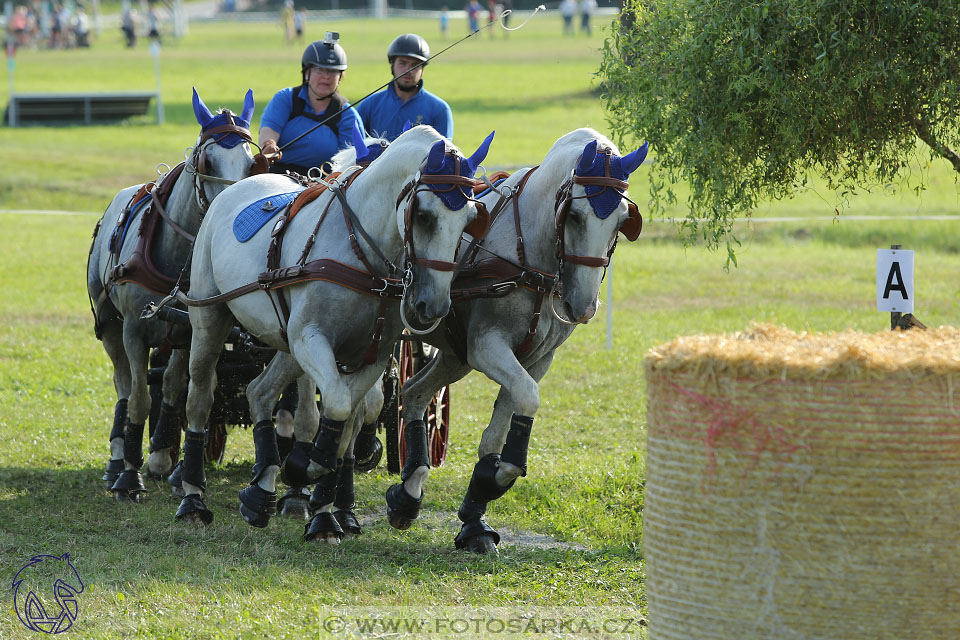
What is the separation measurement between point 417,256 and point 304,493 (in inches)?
92.6

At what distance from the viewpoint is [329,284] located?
5535 mm

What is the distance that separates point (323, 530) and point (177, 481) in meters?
1.61

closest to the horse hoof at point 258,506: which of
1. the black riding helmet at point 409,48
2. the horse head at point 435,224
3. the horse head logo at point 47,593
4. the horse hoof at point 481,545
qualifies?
the horse head logo at point 47,593

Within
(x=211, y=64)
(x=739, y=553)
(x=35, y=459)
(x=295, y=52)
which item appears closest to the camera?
(x=739, y=553)

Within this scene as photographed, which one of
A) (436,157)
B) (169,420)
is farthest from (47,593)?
(436,157)

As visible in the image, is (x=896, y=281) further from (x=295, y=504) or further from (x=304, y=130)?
(x=304, y=130)

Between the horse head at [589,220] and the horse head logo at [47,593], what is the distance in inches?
104

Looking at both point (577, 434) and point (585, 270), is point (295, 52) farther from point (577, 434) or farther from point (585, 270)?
point (585, 270)

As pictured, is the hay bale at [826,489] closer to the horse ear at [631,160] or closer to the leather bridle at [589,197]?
the leather bridle at [589,197]

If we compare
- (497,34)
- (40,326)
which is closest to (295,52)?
(497,34)

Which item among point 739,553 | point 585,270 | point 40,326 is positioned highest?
point 585,270

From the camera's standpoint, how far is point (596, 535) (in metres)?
6.52

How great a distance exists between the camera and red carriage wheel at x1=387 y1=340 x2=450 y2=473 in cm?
786

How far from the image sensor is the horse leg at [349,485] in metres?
6.28
